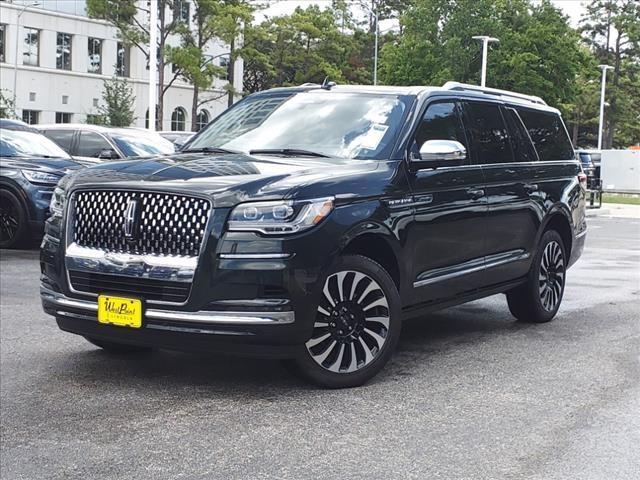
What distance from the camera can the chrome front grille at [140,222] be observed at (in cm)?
528

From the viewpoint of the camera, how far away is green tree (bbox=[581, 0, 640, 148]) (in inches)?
3017

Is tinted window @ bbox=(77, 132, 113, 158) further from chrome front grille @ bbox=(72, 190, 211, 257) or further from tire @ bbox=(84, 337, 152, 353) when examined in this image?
chrome front grille @ bbox=(72, 190, 211, 257)

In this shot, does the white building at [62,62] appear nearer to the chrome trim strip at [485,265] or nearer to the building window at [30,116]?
the building window at [30,116]

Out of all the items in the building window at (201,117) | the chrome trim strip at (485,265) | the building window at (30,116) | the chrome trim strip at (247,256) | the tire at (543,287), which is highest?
the building window at (201,117)

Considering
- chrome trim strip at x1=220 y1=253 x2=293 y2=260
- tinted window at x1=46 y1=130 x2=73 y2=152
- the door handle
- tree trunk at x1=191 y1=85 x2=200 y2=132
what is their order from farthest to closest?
tree trunk at x1=191 y1=85 x2=200 y2=132 → tinted window at x1=46 y1=130 x2=73 y2=152 → the door handle → chrome trim strip at x1=220 y1=253 x2=293 y2=260

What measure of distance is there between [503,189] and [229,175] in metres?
2.64

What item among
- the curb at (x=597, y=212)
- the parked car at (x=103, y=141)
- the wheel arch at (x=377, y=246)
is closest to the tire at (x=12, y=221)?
the parked car at (x=103, y=141)

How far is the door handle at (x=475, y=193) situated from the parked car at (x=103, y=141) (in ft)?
31.9

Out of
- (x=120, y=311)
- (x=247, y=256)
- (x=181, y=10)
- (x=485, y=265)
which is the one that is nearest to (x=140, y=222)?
(x=120, y=311)

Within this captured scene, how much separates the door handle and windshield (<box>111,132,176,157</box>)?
31.9ft

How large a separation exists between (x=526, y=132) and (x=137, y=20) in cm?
4731

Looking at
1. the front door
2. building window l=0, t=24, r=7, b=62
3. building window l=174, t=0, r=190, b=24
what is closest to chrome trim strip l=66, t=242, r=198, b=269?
the front door

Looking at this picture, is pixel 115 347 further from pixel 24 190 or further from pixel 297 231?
pixel 24 190

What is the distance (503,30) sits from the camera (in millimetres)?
59062
